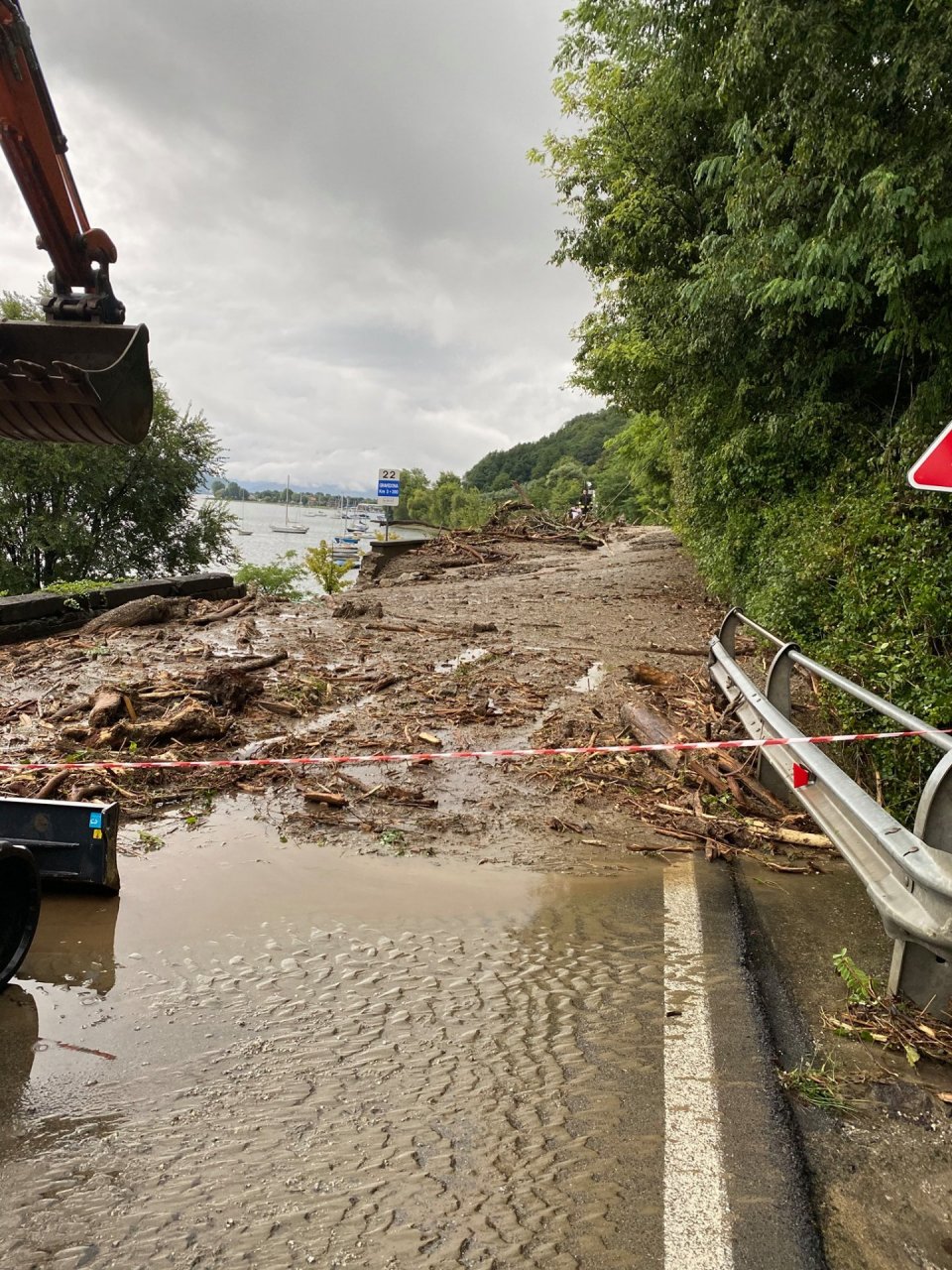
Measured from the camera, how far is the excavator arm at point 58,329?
185 inches

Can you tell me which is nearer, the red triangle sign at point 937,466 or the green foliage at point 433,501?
the red triangle sign at point 937,466

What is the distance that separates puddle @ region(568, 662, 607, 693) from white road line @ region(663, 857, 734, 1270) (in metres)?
4.91

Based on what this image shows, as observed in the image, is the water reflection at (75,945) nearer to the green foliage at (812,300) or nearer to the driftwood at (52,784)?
the driftwood at (52,784)

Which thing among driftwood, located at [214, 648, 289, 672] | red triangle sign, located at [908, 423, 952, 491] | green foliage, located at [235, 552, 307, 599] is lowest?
green foliage, located at [235, 552, 307, 599]

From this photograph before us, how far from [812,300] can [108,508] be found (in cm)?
2954

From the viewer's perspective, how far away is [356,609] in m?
13.8

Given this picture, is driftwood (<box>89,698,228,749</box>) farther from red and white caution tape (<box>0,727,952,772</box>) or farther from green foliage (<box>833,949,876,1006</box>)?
green foliage (<box>833,949,876,1006</box>)

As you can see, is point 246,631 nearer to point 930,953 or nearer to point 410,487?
point 930,953

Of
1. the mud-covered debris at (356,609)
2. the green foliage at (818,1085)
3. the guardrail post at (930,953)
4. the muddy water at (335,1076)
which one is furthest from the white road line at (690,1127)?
the mud-covered debris at (356,609)

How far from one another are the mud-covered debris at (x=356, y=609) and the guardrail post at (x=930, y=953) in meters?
11.0

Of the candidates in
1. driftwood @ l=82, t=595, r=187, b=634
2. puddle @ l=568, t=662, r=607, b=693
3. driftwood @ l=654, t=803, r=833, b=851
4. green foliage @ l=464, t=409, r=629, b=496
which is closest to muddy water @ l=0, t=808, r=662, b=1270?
driftwood @ l=654, t=803, r=833, b=851

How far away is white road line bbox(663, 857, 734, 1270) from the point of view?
6.89ft

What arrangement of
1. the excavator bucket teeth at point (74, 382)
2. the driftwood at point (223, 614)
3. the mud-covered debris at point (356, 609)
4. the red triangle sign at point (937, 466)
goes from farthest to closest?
the mud-covered debris at point (356, 609)
the driftwood at point (223, 614)
the excavator bucket teeth at point (74, 382)
the red triangle sign at point (937, 466)

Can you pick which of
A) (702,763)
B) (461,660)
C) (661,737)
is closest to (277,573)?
(461,660)
